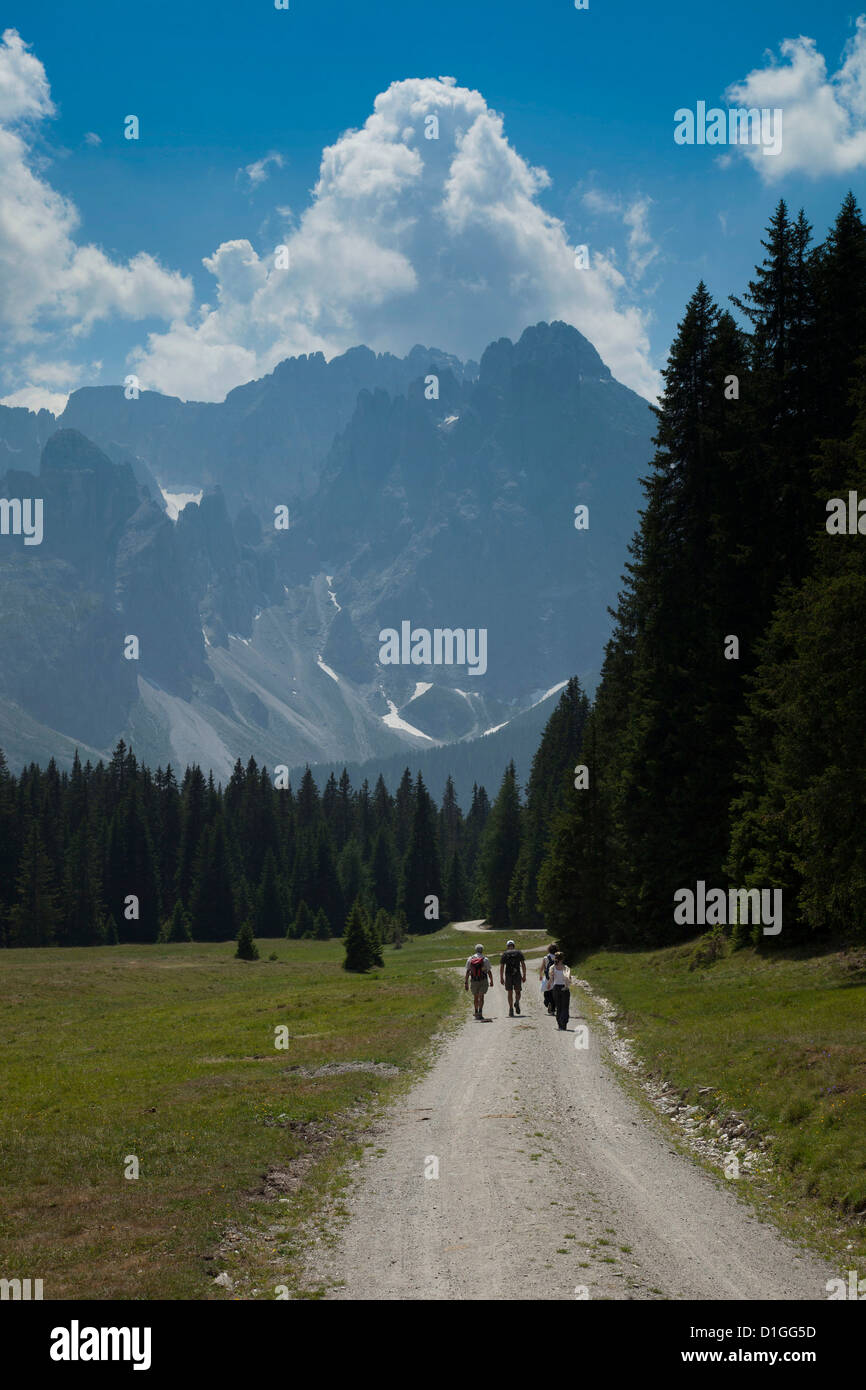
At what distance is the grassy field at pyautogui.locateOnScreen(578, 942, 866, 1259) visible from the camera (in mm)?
12734

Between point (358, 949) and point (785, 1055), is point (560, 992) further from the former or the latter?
point (358, 949)

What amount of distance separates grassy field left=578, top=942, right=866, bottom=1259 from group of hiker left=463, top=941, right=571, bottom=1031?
2.07 meters

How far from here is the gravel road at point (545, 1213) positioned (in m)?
9.88

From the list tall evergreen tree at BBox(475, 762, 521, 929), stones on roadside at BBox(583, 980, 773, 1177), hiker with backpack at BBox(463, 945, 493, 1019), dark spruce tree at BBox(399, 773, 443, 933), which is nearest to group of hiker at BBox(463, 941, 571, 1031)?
hiker with backpack at BBox(463, 945, 493, 1019)

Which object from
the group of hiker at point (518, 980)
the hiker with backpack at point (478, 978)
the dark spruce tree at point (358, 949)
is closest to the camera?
the group of hiker at point (518, 980)

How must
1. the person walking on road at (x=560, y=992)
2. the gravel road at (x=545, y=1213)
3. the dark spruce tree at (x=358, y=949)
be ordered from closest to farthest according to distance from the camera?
the gravel road at (x=545, y=1213) → the person walking on road at (x=560, y=992) → the dark spruce tree at (x=358, y=949)

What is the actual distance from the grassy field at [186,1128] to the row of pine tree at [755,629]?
12.1 meters

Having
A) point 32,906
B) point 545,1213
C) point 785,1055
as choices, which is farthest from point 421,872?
point 545,1213

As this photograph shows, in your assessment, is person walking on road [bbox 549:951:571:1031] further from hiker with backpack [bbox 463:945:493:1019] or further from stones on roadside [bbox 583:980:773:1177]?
stones on roadside [bbox 583:980:773:1177]

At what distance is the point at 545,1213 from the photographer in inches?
482

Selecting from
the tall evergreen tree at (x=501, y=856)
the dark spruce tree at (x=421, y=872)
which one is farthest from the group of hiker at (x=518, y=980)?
the dark spruce tree at (x=421, y=872)

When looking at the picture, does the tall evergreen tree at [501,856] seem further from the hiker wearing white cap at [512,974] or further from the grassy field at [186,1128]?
the hiker wearing white cap at [512,974]

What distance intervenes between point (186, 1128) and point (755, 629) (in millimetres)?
29103

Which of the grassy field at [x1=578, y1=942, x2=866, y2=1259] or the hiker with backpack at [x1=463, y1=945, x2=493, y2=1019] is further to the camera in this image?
the hiker with backpack at [x1=463, y1=945, x2=493, y2=1019]
